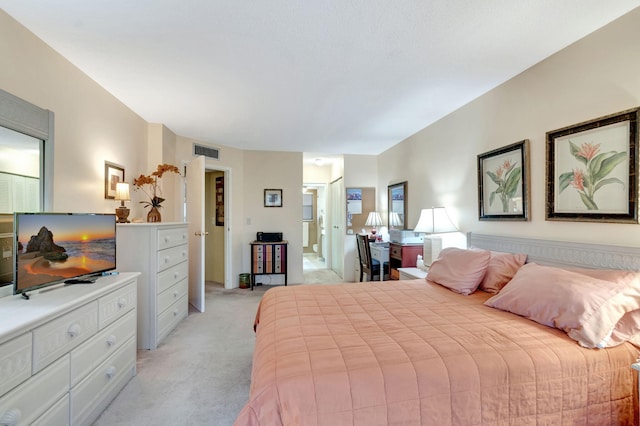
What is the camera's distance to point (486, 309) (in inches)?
72.2

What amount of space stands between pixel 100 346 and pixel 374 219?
4.11m

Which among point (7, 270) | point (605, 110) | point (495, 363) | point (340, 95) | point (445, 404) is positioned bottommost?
point (445, 404)

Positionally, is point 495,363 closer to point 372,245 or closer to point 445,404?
point 445,404

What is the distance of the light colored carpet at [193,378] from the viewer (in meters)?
1.84

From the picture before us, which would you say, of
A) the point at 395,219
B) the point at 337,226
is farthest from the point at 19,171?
the point at 337,226

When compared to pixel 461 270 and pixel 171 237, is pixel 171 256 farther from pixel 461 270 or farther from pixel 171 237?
pixel 461 270

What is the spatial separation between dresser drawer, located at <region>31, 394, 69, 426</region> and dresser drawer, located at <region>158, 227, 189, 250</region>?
1490 millimetres

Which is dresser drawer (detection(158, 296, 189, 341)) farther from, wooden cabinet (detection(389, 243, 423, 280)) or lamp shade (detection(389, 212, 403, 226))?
lamp shade (detection(389, 212, 403, 226))

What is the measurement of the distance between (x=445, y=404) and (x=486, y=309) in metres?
0.90

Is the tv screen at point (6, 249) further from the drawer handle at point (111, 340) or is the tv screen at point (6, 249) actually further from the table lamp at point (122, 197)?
the table lamp at point (122, 197)

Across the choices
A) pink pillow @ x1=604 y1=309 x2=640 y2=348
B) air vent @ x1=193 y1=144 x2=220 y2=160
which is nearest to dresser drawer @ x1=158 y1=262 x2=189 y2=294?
air vent @ x1=193 y1=144 x2=220 y2=160

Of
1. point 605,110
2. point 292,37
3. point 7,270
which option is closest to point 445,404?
point 605,110

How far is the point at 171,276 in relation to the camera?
10.3 feet

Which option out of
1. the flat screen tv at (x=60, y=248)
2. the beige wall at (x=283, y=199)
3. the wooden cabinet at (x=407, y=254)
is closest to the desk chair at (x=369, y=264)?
the wooden cabinet at (x=407, y=254)
